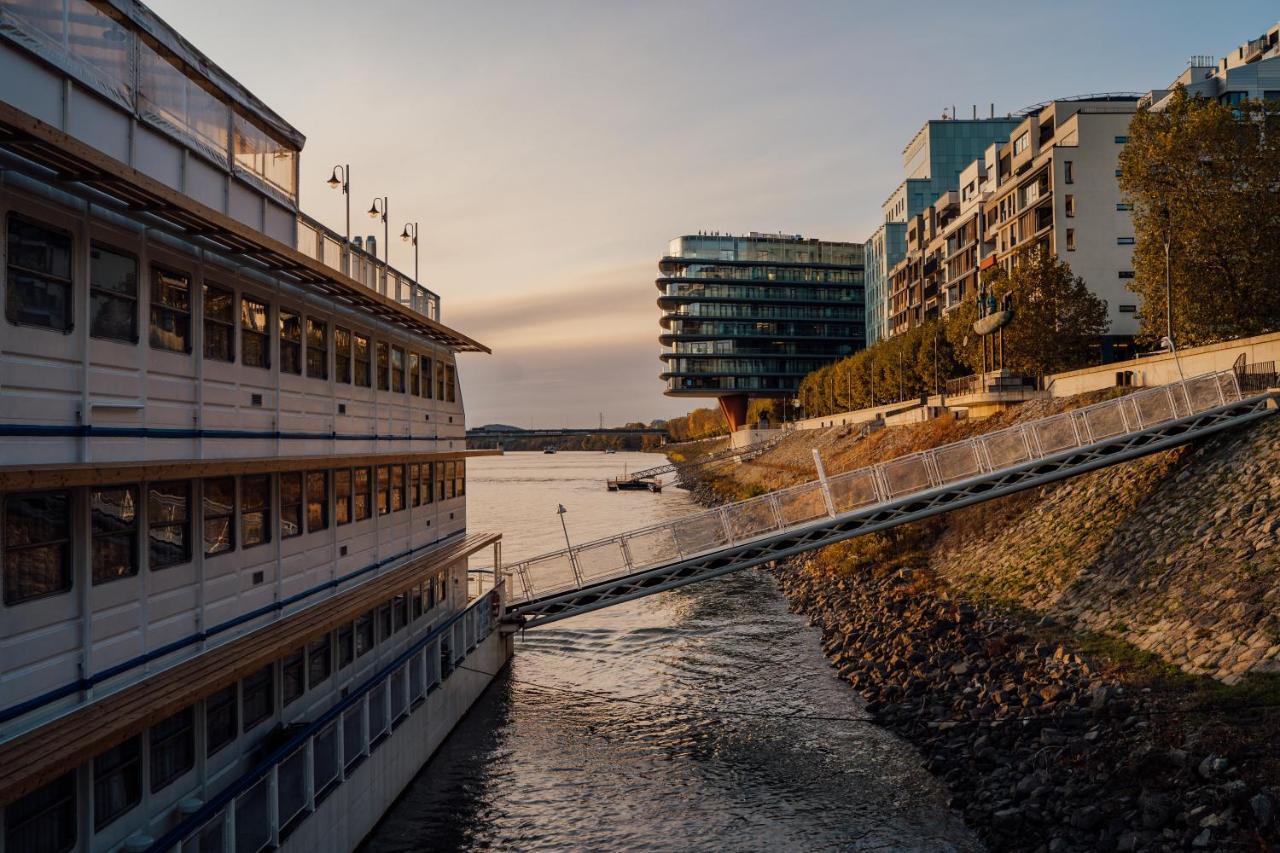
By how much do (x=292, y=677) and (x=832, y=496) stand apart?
574 inches

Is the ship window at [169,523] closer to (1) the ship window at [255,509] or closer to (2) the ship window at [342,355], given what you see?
(1) the ship window at [255,509]

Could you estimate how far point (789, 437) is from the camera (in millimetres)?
103438

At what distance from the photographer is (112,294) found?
9594 millimetres

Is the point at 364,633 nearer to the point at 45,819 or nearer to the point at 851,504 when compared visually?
the point at 45,819

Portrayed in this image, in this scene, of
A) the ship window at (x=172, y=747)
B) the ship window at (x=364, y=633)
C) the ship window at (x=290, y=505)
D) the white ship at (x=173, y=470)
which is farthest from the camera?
the ship window at (x=364, y=633)

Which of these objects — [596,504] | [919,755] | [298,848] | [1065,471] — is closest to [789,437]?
[596,504]

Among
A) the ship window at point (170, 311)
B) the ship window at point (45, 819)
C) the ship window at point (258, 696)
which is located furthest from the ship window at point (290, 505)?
the ship window at point (45, 819)

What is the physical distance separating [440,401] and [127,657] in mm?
12978

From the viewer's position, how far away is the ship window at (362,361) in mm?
16812

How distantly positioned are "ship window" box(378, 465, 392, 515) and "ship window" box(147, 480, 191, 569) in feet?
23.2

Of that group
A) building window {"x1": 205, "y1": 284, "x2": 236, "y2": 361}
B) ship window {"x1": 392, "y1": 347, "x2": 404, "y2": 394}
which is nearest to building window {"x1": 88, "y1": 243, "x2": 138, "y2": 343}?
building window {"x1": 205, "y1": 284, "x2": 236, "y2": 361}

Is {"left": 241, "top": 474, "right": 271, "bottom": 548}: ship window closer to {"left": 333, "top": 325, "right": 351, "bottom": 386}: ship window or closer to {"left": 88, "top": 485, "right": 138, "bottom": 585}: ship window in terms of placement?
{"left": 88, "top": 485, "right": 138, "bottom": 585}: ship window

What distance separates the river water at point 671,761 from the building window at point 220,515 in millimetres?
6220

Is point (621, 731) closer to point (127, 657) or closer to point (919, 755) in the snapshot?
point (919, 755)
